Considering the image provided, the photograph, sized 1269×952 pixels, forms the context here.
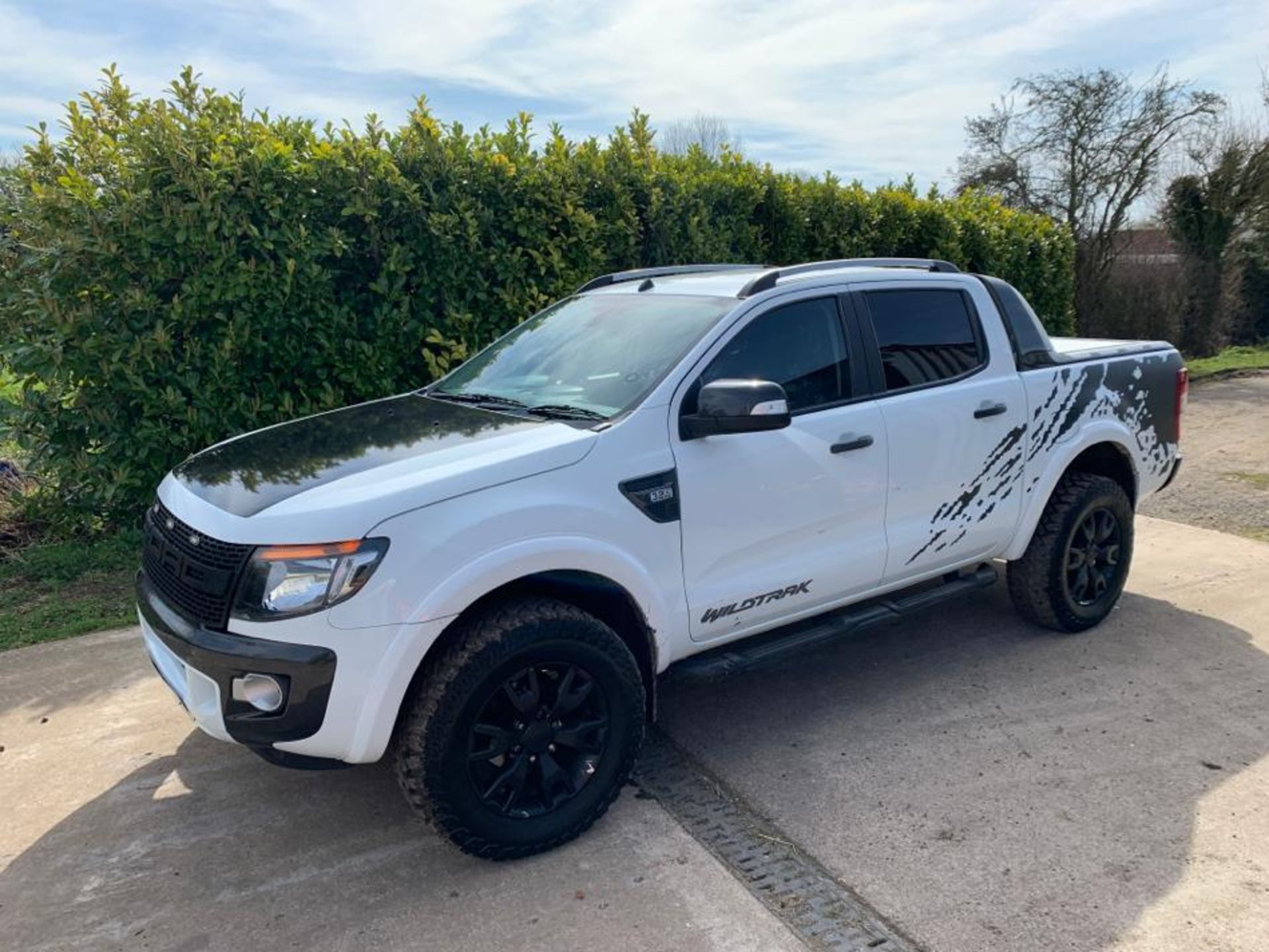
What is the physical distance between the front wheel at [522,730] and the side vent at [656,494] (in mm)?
410

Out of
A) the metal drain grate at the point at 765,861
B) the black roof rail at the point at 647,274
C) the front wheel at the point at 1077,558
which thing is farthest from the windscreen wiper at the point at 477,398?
the front wheel at the point at 1077,558

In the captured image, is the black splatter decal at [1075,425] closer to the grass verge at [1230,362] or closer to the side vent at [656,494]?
the side vent at [656,494]

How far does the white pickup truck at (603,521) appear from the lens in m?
2.72

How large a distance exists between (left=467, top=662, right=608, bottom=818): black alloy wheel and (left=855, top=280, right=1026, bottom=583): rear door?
154cm

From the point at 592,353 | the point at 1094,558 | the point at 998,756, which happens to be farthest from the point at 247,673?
the point at 1094,558

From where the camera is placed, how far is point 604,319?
406cm

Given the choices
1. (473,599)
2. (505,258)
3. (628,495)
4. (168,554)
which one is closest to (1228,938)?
(628,495)

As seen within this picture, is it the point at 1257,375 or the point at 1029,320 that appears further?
the point at 1257,375

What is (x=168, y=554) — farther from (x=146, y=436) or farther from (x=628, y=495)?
(x=146, y=436)

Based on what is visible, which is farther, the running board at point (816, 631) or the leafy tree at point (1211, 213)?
the leafy tree at point (1211, 213)

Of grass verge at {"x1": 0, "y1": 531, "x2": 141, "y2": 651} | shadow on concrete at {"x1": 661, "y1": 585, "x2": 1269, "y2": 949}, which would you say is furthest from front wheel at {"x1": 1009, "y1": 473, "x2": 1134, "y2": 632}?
grass verge at {"x1": 0, "y1": 531, "x2": 141, "y2": 651}

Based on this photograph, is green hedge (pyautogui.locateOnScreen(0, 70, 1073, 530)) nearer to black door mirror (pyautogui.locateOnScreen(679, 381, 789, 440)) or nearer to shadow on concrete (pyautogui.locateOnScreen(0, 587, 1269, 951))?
shadow on concrete (pyautogui.locateOnScreen(0, 587, 1269, 951))

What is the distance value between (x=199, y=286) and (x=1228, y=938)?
18.9 feet

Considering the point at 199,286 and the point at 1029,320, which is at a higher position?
the point at 199,286
